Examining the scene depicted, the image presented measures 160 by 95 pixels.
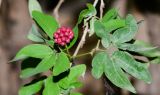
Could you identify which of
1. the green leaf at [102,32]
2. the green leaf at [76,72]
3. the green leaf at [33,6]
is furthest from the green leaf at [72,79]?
the green leaf at [33,6]

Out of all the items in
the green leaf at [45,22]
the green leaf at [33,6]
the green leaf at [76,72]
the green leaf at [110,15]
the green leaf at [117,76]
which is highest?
the green leaf at [33,6]

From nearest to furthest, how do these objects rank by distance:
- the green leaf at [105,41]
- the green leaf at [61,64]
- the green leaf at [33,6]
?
the green leaf at [61,64]
the green leaf at [105,41]
the green leaf at [33,6]

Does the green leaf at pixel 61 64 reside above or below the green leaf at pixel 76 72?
above

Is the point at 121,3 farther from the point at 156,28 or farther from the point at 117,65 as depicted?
the point at 117,65

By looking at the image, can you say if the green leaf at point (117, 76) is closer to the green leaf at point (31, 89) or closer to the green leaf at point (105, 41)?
the green leaf at point (105, 41)

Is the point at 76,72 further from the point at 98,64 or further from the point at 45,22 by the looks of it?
the point at 45,22

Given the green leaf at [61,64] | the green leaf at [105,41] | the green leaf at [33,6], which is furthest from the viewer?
the green leaf at [33,6]

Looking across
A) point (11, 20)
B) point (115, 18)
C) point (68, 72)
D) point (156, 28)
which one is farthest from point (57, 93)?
point (11, 20)
